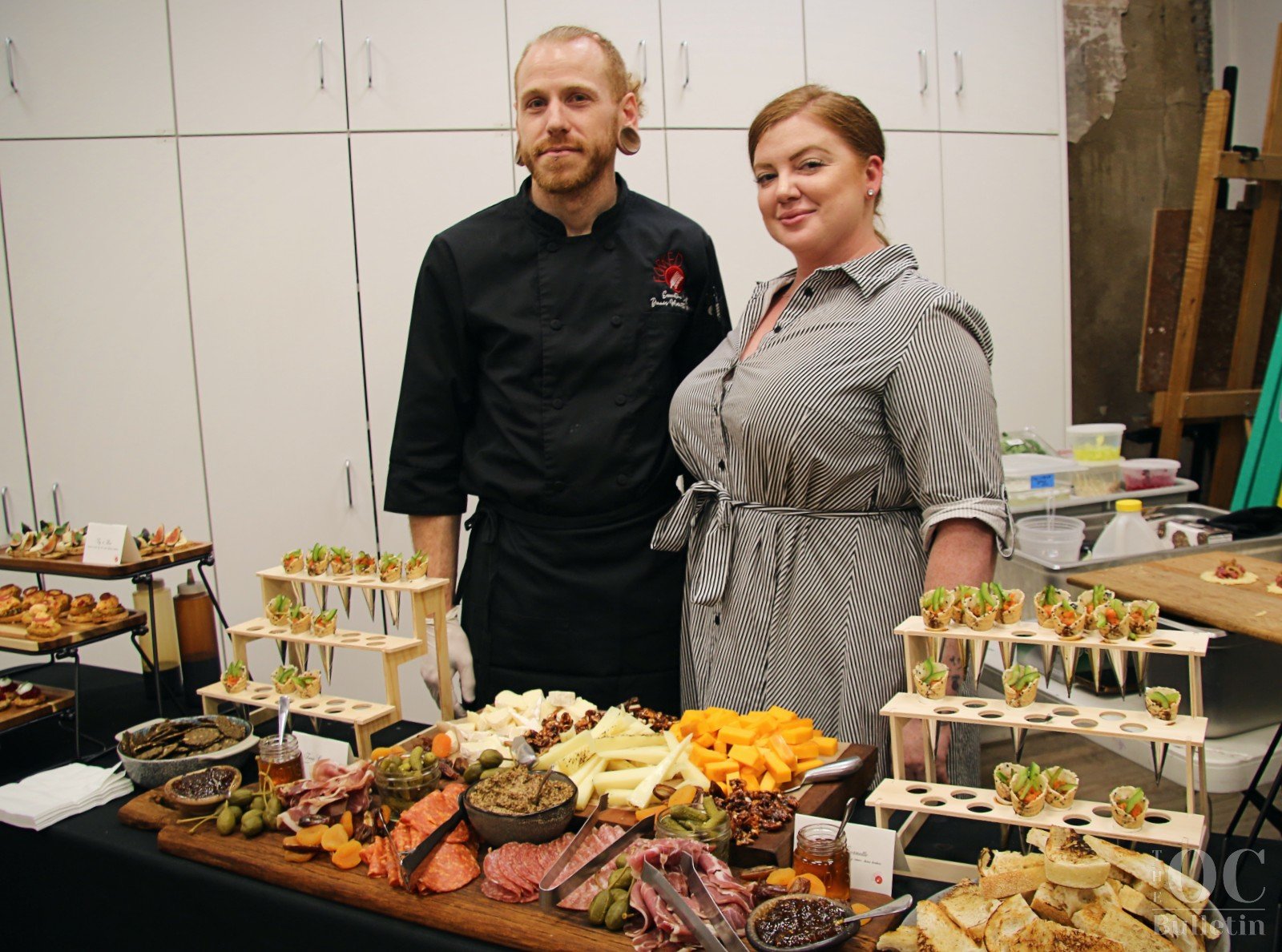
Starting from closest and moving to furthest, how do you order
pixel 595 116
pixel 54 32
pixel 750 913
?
pixel 750 913 → pixel 595 116 → pixel 54 32

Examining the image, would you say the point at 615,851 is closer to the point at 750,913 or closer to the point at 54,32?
the point at 750,913

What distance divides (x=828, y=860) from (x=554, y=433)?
1.09 m

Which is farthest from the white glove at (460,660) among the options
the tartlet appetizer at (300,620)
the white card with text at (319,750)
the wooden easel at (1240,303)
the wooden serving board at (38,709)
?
the wooden easel at (1240,303)

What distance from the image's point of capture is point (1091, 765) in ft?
11.3

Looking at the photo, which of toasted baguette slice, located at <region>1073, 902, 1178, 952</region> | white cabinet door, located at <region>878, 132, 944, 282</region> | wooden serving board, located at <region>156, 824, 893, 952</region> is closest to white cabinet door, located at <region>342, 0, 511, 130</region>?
white cabinet door, located at <region>878, 132, 944, 282</region>

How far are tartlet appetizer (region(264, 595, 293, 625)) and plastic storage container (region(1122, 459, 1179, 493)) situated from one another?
2511 millimetres

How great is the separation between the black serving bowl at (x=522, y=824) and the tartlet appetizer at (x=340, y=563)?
2.06 ft

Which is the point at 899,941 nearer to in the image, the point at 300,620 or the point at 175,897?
the point at 175,897

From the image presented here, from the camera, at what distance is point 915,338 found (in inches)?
62.7

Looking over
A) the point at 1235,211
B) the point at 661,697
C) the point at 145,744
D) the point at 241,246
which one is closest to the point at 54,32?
the point at 241,246

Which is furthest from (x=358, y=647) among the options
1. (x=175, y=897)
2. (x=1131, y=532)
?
(x=1131, y=532)

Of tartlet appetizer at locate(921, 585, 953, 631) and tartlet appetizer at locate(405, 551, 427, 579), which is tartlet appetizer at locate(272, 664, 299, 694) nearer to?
tartlet appetizer at locate(405, 551, 427, 579)

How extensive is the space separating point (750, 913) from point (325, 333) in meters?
2.98

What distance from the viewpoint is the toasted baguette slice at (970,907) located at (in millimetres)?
1029
